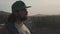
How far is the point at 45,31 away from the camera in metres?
2.27

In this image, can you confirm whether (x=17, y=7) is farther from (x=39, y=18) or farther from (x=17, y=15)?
(x=39, y=18)

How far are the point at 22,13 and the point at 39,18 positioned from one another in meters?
0.90

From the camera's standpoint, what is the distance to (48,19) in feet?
7.57

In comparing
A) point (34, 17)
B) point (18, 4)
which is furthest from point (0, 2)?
point (18, 4)

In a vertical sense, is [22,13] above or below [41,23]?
above

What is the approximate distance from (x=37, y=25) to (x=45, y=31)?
0.12m

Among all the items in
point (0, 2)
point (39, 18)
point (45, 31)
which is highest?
point (0, 2)

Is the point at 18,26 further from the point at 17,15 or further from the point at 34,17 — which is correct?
the point at 34,17

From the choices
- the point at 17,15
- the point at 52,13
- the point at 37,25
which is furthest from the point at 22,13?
the point at 52,13

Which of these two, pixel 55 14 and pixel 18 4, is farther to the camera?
pixel 55 14

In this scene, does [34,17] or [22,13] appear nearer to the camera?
[22,13]

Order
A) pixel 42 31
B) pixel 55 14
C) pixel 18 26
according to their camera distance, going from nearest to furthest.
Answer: pixel 18 26, pixel 42 31, pixel 55 14

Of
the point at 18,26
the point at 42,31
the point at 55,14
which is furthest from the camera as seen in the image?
the point at 55,14

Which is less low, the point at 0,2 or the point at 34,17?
the point at 0,2
